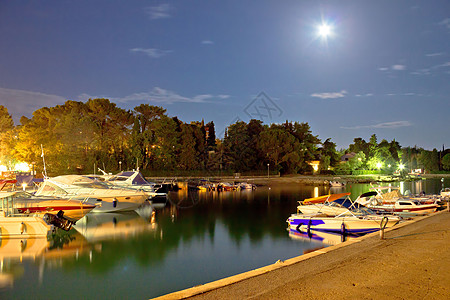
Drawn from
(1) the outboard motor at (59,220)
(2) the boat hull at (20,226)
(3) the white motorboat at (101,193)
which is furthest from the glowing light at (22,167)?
(2) the boat hull at (20,226)

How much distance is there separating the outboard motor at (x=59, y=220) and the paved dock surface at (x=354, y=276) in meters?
14.7

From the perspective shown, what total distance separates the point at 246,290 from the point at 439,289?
4574 millimetres

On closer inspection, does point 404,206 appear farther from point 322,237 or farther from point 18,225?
point 18,225

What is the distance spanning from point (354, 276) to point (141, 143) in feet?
216

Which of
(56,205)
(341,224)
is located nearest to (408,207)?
(341,224)

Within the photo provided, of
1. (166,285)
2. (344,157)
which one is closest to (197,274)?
(166,285)

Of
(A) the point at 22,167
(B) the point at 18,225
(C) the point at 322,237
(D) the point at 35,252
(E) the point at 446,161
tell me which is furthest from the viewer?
(E) the point at 446,161

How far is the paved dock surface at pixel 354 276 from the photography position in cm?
817

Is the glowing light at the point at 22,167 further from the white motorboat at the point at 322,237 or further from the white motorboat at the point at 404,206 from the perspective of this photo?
the white motorboat at the point at 404,206

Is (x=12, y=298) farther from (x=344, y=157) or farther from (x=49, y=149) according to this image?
(x=344, y=157)

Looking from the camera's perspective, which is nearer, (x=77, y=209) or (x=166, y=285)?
(x=166, y=285)

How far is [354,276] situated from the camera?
948 centimetres

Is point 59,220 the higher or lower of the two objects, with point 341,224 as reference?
higher

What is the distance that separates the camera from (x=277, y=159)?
274ft
